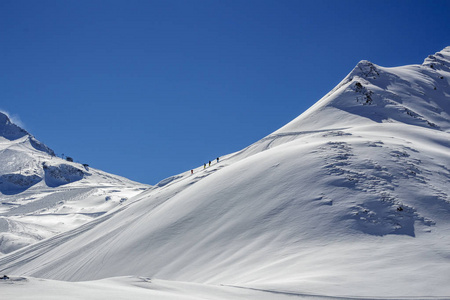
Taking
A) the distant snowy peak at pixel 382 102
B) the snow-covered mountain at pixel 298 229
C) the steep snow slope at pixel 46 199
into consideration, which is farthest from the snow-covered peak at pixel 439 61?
the steep snow slope at pixel 46 199

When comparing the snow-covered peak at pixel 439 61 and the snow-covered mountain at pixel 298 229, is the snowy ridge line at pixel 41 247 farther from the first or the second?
the snow-covered peak at pixel 439 61

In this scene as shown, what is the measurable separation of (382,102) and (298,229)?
A: 136 ft

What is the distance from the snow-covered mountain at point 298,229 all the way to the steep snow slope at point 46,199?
127ft

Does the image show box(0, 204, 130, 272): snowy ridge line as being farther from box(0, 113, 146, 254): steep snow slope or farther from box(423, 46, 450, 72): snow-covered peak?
box(423, 46, 450, 72): snow-covered peak

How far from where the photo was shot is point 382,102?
199 ft

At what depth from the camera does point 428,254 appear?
19.1m

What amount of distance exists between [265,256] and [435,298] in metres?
9.33

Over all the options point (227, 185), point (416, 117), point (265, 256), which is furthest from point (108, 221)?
point (416, 117)

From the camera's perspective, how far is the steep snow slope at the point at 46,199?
3327 inches

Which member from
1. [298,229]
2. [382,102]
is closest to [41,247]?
[298,229]

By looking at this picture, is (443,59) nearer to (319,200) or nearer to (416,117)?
(416,117)

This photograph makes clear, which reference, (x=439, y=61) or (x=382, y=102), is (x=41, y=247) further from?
(x=439, y=61)

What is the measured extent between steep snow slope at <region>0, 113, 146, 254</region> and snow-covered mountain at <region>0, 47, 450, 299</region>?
3873 centimetres

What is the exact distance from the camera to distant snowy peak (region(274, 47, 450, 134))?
56275 mm
